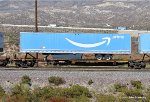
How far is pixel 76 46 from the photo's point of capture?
39.6 m

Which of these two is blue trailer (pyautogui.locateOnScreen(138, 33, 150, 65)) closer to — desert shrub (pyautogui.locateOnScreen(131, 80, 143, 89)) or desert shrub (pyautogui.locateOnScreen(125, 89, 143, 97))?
desert shrub (pyautogui.locateOnScreen(131, 80, 143, 89))

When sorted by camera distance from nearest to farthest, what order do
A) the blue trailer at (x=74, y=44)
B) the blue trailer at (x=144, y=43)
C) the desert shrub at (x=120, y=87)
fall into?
1. the desert shrub at (x=120, y=87)
2. the blue trailer at (x=144, y=43)
3. the blue trailer at (x=74, y=44)

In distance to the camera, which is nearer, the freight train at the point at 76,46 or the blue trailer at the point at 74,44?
the freight train at the point at 76,46

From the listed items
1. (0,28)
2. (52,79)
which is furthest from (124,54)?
(0,28)

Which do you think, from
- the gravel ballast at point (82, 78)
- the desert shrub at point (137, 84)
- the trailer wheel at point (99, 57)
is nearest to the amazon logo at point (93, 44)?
the trailer wheel at point (99, 57)

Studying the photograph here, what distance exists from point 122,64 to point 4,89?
1719cm

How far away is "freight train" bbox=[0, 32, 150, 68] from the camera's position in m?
39.0

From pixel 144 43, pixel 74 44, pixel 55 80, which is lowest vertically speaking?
pixel 55 80

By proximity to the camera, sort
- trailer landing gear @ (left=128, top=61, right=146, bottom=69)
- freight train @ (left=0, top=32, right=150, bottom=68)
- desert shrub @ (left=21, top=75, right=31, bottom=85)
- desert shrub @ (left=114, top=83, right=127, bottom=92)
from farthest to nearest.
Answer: freight train @ (left=0, top=32, right=150, bottom=68)
trailer landing gear @ (left=128, top=61, right=146, bottom=69)
desert shrub @ (left=21, top=75, right=31, bottom=85)
desert shrub @ (left=114, top=83, right=127, bottom=92)

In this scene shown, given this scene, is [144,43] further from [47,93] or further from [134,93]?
[47,93]

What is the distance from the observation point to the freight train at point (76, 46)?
39.0 meters

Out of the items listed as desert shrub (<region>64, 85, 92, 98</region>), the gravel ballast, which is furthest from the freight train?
desert shrub (<region>64, 85, 92, 98</region>)

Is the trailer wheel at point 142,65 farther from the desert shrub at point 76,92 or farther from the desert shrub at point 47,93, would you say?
the desert shrub at point 47,93

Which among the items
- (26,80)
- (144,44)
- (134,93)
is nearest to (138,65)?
(144,44)
